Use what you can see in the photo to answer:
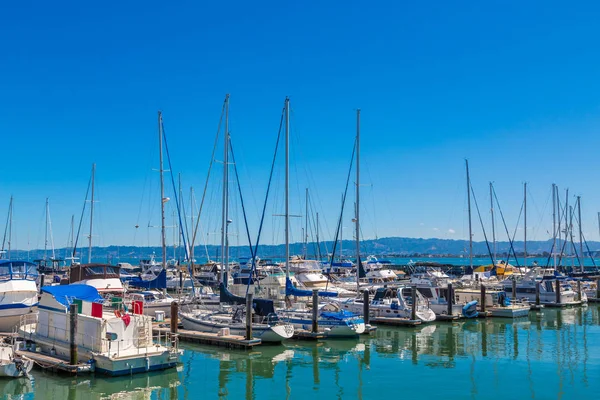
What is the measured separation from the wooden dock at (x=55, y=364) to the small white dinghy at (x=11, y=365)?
1.11 m

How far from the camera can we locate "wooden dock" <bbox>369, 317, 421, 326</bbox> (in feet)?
135

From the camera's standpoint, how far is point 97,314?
87.2 feet

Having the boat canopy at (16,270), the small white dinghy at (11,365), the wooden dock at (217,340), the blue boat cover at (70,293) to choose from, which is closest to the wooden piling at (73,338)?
the small white dinghy at (11,365)

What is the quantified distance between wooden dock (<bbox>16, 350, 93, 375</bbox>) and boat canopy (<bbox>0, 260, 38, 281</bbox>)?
8.70m

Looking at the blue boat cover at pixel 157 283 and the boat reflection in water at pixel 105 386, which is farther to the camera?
the blue boat cover at pixel 157 283

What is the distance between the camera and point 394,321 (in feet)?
137

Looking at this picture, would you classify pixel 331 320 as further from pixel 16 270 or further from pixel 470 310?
pixel 16 270

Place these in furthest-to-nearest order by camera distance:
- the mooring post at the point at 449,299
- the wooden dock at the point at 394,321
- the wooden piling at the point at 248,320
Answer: the mooring post at the point at 449,299 → the wooden dock at the point at 394,321 → the wooden piling at the point at 248,320

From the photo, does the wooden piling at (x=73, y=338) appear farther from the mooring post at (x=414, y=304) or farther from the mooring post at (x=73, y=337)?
the mooring post at (x=414, y=304)

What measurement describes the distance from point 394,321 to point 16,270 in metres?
24.9

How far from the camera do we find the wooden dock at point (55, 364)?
24.9 metres

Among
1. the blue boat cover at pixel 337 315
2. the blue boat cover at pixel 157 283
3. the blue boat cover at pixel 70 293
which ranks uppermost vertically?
the blue boat cover at pixel 70 293

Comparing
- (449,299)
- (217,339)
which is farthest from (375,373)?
(449,299)

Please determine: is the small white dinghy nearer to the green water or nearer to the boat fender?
the green water
